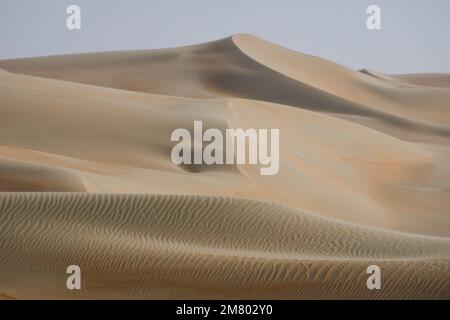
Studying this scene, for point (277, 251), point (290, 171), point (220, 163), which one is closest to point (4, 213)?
point (277, 251)

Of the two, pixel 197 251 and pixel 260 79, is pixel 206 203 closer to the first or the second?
pixel 197 251

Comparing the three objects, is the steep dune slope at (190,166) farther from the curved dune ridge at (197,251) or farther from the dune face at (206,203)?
the curved dune ridge at (197,251)

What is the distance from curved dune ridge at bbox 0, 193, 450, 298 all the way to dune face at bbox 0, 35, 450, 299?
0.05 feet

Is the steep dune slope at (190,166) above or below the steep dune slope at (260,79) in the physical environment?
below

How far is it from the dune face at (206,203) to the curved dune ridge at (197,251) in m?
0.01

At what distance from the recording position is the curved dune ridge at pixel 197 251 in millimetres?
5863

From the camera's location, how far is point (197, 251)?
6.44 m

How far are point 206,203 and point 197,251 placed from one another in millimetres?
1369

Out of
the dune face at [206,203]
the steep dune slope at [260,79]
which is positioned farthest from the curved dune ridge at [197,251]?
the steep dune slope at [260,79]

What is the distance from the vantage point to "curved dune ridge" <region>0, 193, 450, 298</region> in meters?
5.86

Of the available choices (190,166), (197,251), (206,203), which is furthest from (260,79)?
(197,251)

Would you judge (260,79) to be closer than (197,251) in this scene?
No
